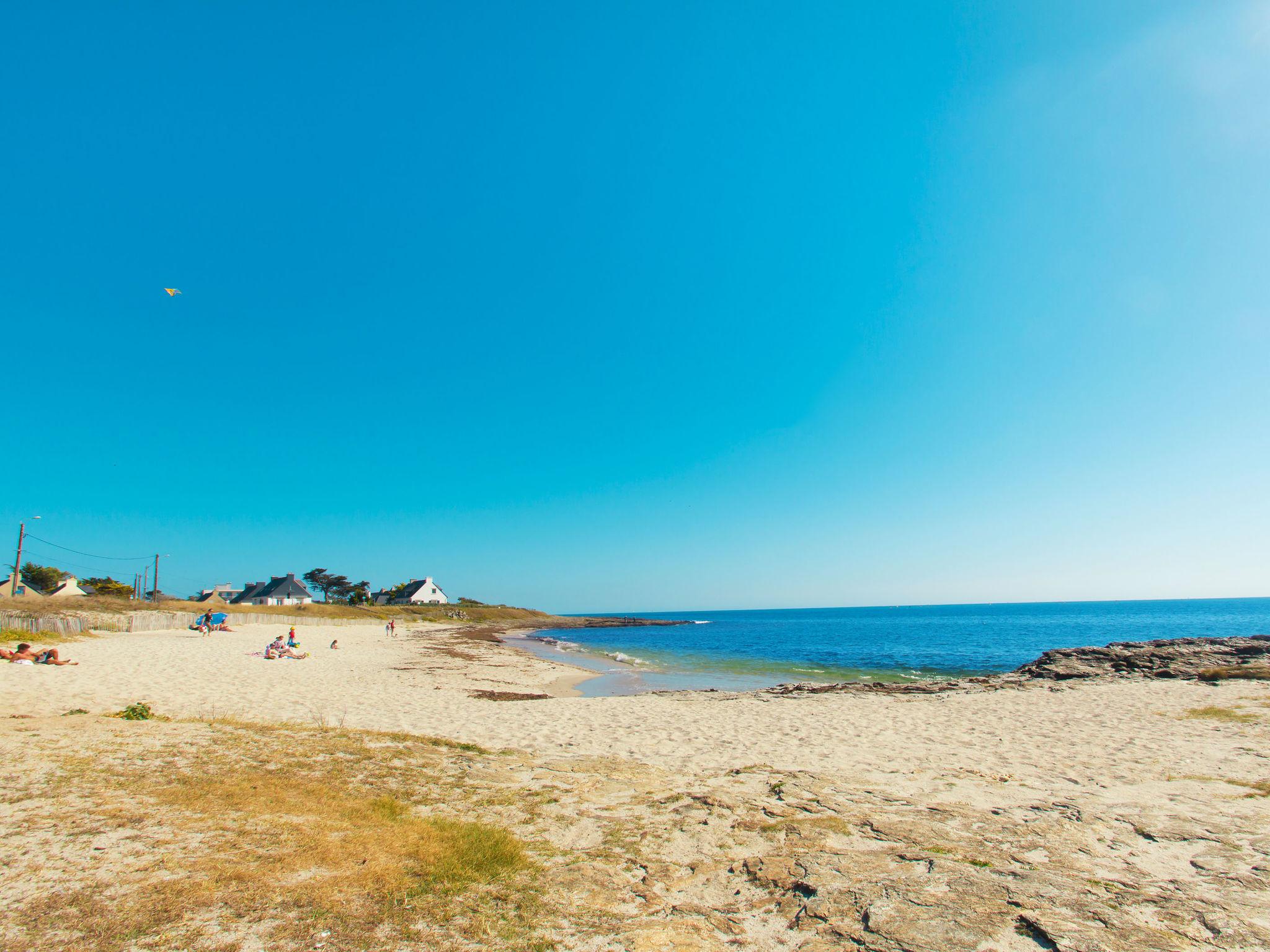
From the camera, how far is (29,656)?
18984mm

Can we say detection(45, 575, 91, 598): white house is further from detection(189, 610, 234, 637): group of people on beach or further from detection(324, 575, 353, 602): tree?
detection(189, 610, 234, 637): group of people on beach

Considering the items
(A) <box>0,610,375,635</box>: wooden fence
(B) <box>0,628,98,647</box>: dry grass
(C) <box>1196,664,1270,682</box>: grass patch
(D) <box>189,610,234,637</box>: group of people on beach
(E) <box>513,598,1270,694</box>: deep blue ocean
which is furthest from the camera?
(D) <box>189,610,234,637</box>: group of people on beach

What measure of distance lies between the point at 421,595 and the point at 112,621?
8093cm

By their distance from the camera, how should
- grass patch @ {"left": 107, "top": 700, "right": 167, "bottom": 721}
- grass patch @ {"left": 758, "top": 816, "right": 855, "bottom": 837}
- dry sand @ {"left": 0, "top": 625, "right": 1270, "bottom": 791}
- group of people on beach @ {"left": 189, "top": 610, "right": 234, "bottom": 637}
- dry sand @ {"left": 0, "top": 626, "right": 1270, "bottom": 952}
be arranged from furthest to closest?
group of people on beach @ {"left": 189, "top": 610, "right": 234, "bottom": 637}, dry sand @ {"left": 0, "top": 625, "right": 1270, "bottom": 791}, grass patch @ {"left": 107, "top": 700, "right": 167, "bottom": 721}, grass patch @ {"left": 758, "top": 816, "right": 855, "bottom": 837}, dry sand @ {"left": 0, "top": 626, "right": 1270, "bottom": 952}

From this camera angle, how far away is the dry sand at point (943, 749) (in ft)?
18.0

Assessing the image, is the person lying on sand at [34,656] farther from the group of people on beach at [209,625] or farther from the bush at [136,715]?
the group of people on beach at [209,625]

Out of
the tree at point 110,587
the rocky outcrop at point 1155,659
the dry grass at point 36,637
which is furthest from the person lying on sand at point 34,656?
the tree at point 110,587

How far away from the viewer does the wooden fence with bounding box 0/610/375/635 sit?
2709 centimetres

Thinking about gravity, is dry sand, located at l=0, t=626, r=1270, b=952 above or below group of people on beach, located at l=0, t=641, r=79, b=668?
below

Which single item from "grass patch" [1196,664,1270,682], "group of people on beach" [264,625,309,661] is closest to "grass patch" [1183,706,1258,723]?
"grass patch" [1196,664,1270,682]

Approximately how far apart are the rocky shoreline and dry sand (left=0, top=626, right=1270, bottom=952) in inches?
65.3

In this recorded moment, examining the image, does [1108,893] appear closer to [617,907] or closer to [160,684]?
[617,907]

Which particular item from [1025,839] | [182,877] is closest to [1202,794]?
[1025,839]

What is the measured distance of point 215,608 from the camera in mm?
57594
